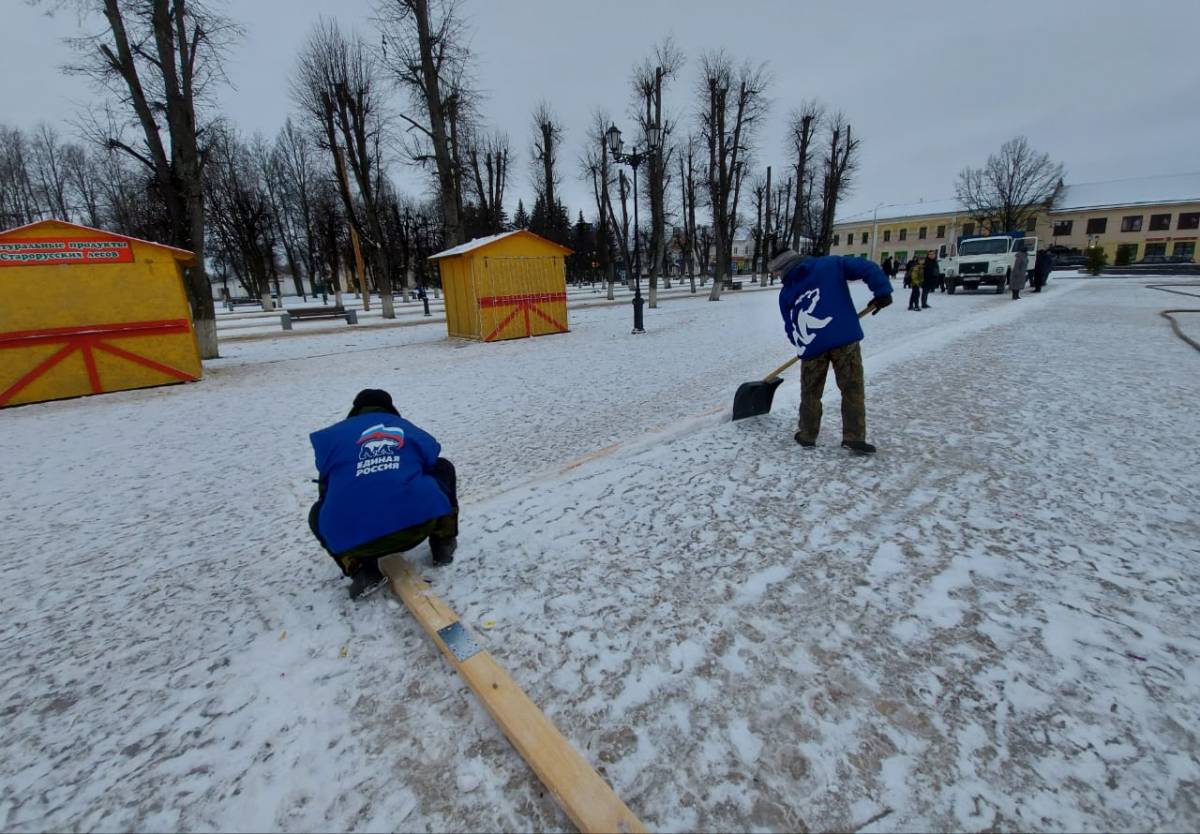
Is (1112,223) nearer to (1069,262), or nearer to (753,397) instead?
(1069,262)

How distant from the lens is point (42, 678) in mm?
2205

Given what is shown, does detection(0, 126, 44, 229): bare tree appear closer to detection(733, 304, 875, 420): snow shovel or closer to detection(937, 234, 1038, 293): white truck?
detection(733, 304, 875, 420): snow shovel

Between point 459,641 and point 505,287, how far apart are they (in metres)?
11.5

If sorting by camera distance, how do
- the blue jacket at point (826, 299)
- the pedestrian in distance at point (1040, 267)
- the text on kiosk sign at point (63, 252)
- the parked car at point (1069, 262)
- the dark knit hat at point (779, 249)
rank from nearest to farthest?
the blue jacket at point (826, 299), the dark knit hat at point (779, 249), the text on kiosk sign at point (63, 252), the pedestrian in distance at point (1040, 267), the parked car at point (1069, 262)

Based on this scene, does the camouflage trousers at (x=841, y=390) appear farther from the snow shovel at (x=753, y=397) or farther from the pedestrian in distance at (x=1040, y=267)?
the pedestrian in distance at (x=1040, y=267)

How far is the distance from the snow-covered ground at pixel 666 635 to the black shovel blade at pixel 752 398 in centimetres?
38

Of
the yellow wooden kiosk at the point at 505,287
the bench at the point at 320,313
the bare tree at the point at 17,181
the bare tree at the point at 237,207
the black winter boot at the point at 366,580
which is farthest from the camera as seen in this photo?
the bare tree at the point at 17,181

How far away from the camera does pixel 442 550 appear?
9.32ft

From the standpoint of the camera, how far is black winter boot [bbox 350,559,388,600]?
262 centimetres

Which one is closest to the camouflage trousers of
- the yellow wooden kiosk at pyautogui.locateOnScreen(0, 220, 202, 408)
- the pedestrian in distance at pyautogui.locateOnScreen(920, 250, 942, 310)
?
the yellow wooden kiosk at pyautogui.locateOnScreen(0, 220, 202, 408)

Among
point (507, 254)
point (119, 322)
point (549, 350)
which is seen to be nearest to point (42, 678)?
point (119, 322)

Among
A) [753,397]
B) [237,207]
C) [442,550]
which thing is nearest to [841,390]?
[753,397]

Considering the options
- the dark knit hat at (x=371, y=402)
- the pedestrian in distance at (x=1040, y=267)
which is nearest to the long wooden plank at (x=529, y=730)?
the dark knit hat at (x=371, y=402)

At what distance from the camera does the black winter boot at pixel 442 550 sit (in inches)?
111
